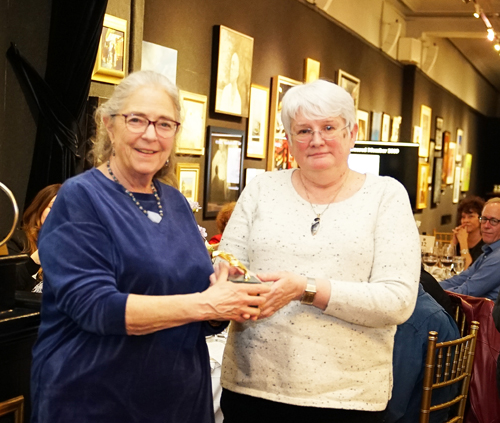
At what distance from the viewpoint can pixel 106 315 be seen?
5.40 feet

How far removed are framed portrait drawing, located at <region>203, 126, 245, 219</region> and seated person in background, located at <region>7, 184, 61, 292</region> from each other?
2.06 meters

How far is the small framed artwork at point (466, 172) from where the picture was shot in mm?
17391

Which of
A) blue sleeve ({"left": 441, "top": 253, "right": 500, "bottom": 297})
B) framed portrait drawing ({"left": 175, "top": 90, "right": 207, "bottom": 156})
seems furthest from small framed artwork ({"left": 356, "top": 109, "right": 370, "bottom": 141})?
blue sleeve ({"left": 441, "top": 253, "right": 500, "bottom": 297})

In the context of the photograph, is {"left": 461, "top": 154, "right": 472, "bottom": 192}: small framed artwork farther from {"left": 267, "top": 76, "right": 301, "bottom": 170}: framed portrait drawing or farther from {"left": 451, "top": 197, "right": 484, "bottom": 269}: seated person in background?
{"left": 267, "top": 76, "right": 301, "bottom": 170}: framed portrait drawing

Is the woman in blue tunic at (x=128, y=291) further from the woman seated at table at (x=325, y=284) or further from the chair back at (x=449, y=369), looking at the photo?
the chair back at (x=449, y=369)

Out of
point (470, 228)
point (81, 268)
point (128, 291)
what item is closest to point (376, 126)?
point (470, 228)

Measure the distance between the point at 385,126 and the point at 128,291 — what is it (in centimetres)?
967

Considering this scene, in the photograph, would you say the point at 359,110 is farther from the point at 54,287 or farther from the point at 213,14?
the point at 54,287

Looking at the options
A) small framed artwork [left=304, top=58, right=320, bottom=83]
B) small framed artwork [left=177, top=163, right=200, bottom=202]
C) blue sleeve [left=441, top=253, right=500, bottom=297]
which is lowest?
blue sleeve [left=441, top=253, right=500, bottom=297]

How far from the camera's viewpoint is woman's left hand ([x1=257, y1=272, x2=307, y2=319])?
1.96 m

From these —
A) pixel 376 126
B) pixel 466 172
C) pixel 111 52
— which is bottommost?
pixel 466 172

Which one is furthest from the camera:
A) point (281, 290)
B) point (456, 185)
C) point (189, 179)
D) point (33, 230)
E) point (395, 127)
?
point (456, 185)

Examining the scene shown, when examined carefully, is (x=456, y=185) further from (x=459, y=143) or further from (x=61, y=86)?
(x=61, y=86)

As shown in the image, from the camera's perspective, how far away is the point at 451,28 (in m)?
11.5
